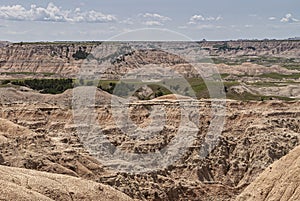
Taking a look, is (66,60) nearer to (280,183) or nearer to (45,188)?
(280,183)

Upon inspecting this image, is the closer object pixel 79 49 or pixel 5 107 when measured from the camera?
pixel 5 107

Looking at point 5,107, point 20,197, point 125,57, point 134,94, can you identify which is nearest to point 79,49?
point 125,57

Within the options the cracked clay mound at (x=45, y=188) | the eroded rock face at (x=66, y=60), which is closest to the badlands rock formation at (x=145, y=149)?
the cracked clay mound at (x=45, y=188)

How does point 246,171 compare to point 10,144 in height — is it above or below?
below

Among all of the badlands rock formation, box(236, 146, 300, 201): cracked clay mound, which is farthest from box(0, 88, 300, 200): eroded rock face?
box(236, 146, 300, 201): cracked clay mound

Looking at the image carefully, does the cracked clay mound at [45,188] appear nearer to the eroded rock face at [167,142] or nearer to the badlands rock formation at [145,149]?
the badlands rock formation at [145,149]

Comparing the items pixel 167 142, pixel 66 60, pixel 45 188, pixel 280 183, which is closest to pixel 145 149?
pixel 167 142

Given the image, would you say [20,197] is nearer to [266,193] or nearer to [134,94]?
[266,193]
